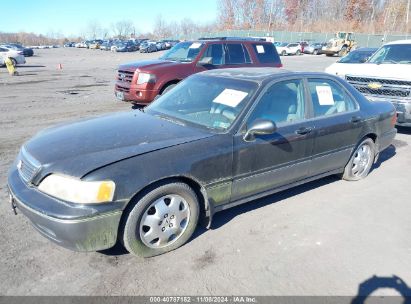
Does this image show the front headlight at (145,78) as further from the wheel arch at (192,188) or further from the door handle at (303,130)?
the wheel arch at (192,188)

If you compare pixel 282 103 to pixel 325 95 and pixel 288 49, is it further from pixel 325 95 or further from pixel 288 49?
pixel 288 49

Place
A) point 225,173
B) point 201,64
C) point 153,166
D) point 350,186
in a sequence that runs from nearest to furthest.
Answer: point 153,166
point 225,173
point 350,186
point 201,64

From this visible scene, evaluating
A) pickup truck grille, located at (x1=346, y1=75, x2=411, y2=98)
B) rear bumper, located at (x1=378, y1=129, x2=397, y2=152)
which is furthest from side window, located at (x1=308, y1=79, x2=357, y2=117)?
pickup truck grille, located at (x1=346, y1=75, x2=411, y2=98)

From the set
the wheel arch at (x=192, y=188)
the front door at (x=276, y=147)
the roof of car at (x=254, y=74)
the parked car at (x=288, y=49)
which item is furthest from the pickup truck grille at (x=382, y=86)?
the parked car at (x=288, y=49)

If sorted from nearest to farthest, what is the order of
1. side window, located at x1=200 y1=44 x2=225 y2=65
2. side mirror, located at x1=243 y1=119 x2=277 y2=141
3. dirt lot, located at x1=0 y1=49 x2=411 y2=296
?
1. dirt lot, located at x1=0 y1=49 x2=411 y2=296
2. side mirror, located at x1=243 y1=119 x2=277 y2=141
3. side window, located at x1=200 y1=44 x2=225 y2=65

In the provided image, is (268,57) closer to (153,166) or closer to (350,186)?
(350,186)

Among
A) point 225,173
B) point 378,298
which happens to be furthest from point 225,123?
point 378,298

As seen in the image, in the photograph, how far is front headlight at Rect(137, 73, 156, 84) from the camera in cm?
798

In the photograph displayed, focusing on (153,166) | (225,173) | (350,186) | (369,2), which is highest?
(369,2)

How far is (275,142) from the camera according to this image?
3539mm

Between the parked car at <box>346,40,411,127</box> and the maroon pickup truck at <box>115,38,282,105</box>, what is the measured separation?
2.54 metres

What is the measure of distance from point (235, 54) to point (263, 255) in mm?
6835

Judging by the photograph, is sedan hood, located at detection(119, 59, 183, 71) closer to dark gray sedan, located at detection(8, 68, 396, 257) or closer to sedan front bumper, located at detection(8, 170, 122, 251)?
dark gray sedan, located at detection(8, 68, 396, 257)

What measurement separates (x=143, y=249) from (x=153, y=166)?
0.76 meters
